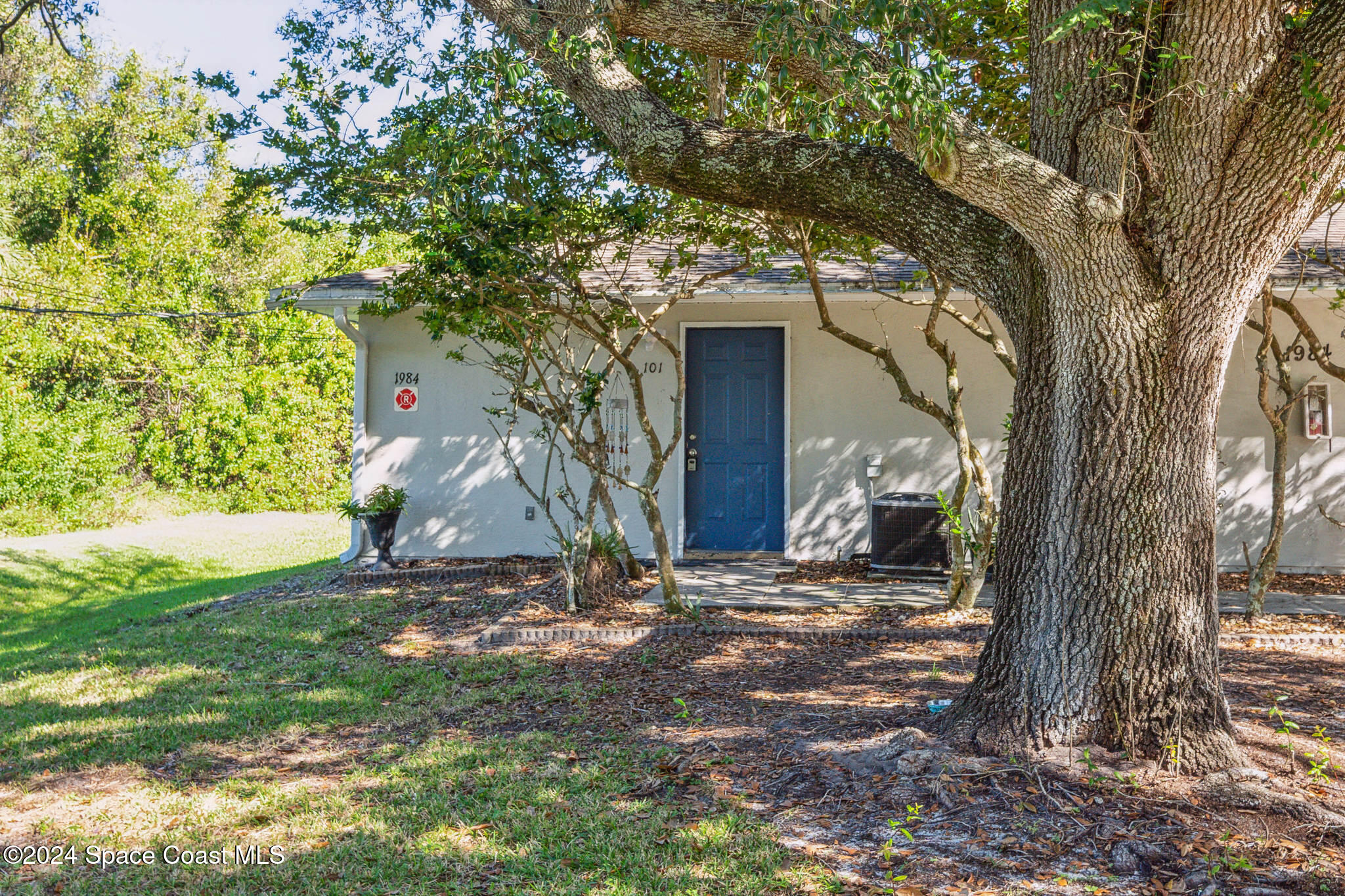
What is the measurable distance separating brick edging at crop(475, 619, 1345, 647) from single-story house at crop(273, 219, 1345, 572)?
2811 mm

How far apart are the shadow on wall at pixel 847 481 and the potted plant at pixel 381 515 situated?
389cm

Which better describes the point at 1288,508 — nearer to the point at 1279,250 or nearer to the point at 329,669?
the point at 1279,250

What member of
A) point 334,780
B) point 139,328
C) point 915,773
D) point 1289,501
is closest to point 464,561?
point 334,780

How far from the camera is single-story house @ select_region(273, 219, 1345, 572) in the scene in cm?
836

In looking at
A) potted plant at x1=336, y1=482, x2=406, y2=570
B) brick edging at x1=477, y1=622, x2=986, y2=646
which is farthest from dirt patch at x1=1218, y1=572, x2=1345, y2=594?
potted plant at x1=336, y1=482, x2=406, y2=570

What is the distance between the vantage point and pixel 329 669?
554 cm

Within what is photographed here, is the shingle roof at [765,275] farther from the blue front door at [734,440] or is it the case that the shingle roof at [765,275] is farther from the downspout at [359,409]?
the blue front door at [734,440]

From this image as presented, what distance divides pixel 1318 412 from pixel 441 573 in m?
8.11

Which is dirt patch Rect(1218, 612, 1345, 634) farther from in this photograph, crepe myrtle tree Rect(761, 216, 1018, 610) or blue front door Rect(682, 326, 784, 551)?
blue front door Rect(682, 326, 784, 551)

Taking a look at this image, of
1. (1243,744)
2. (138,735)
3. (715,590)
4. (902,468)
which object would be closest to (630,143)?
(1243,744)

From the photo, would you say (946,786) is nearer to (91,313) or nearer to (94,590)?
(94,590)

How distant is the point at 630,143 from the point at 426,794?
2640 millimetres

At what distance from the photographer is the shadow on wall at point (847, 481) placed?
8852mm

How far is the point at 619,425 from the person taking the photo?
921 cm
